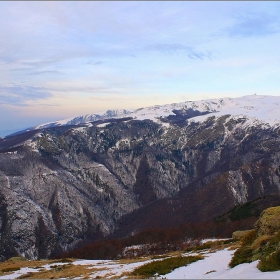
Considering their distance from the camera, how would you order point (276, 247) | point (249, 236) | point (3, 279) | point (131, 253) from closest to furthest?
point (276, 247)
point (249, 236)
point (3, 279)
point (131, 253)

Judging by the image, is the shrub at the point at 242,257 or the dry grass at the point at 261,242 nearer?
the shrub at the point at 242,257

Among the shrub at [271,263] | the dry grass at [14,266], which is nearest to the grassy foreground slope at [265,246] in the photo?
the shrub at [271,263]

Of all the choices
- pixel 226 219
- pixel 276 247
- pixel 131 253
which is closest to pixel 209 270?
pixel 276 247

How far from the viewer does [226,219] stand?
192875 millimetres

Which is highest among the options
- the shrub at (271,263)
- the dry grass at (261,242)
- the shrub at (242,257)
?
the shrub at (271,263)

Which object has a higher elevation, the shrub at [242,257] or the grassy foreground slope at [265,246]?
the grassy foreground slope at [265,246]


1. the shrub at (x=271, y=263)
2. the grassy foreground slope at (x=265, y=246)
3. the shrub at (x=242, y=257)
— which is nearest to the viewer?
the shrub at (x=271, y=263)

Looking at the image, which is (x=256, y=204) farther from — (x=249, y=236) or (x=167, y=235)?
(x=249, y=236)

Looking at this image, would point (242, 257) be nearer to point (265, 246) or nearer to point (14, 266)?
point (265, 246)

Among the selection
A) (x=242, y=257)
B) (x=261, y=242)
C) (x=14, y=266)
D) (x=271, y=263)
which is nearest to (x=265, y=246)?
(x=261, y=242)

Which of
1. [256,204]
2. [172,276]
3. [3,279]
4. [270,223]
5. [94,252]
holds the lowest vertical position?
[94,252]

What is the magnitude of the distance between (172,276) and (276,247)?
353 inches

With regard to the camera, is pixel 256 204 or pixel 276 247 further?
pixel 256 204

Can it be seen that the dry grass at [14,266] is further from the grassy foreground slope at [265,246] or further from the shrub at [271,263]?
the shrub at [271,263]
